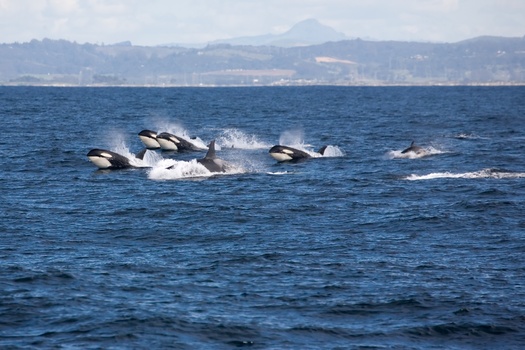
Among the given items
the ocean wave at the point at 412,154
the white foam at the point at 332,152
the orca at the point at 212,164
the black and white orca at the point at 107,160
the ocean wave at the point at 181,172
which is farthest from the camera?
the white foam at the point at 332,152

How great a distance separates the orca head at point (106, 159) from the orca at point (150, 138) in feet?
39.4

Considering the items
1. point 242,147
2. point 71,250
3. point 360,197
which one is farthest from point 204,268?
point 242,147

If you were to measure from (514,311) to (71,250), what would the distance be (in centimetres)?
1217

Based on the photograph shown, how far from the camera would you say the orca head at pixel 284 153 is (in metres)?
48.0

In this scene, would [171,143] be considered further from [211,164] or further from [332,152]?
[211,164]

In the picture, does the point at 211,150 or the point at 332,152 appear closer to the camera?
the point at 211,150

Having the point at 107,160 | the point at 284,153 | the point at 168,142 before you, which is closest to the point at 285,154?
the point at 284,153

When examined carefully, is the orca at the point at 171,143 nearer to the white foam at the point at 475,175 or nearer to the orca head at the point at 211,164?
the orca head at the point at 211,164

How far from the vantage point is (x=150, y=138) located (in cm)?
5647

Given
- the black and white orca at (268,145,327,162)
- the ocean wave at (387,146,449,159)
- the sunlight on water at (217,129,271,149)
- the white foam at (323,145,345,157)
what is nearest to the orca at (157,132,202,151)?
the sunlight on water at (217,129,271,149)

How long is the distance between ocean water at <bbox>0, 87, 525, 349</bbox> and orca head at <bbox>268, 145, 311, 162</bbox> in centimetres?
46

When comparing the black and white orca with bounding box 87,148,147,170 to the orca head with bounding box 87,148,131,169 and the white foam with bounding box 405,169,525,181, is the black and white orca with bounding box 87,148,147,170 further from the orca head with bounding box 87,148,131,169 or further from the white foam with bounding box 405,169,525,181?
the white foam with bounding box 405,169,525,181

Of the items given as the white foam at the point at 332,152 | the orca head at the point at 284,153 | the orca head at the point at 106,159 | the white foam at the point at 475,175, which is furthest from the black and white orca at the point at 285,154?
the white foam at the point at 475,175

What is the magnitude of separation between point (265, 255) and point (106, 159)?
20193mm
